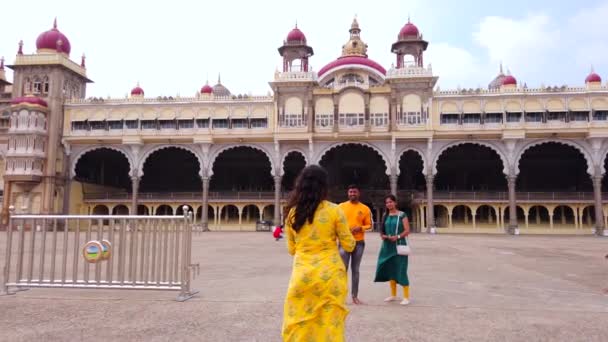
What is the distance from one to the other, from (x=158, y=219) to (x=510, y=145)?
33199 mm

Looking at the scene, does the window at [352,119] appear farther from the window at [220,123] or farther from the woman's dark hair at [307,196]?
the woman's dark hair at [307,196]

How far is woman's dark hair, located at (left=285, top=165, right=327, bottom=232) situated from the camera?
377cm

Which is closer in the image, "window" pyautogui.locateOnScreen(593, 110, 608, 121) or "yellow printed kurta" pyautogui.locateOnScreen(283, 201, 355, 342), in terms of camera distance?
"yellow printed kurta" pyautogui.locateOnScreen(283, 201, 355, 342)

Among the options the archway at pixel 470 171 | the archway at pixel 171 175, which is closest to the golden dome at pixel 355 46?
the archway at pixel 470 171

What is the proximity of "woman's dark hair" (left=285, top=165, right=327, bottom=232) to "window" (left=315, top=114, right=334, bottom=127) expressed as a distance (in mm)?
33284

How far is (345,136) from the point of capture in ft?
119

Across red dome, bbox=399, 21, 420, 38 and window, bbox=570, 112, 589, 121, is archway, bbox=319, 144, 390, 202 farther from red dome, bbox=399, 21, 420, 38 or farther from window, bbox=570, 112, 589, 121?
window, bbox=570, 112, 589, 121

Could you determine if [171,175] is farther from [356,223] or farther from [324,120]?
[356,223]

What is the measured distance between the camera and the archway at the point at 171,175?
48.8m

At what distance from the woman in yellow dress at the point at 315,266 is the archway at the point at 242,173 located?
42939 millimetres

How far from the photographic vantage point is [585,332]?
212 inches

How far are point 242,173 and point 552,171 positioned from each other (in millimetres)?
30050

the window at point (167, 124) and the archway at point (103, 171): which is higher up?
the window at point (167, 124)

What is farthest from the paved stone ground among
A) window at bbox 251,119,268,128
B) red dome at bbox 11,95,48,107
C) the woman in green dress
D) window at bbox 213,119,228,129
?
red dome at bbox 11,95,48,107
